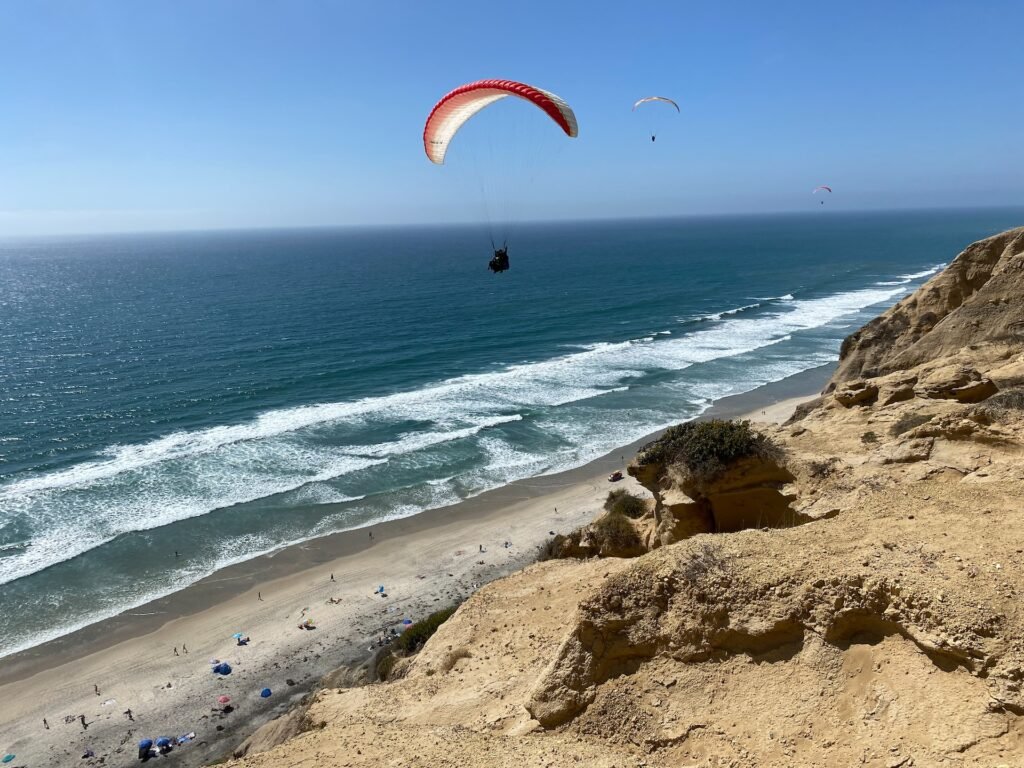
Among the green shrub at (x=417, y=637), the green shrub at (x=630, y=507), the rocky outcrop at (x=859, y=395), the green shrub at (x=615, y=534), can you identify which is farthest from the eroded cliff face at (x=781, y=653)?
the green shrub at (x=630, y=507)

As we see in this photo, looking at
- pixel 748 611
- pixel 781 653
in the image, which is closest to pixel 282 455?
pixel 748 611

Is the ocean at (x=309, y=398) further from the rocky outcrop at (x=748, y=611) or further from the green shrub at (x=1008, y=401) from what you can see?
the green shrub at (x=1008, y=401)

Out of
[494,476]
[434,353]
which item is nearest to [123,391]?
[434,353]

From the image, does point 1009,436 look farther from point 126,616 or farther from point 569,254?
point 569,254

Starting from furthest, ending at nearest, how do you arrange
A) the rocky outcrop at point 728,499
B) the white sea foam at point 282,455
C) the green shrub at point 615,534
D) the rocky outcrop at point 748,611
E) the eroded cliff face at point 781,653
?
the white sea foam at point 282,455
the green shrub at point 615,534
the rocky outcrop at point 728,499
the rocky outcrop at point 748,611
the eroded cliff face at point 781,653

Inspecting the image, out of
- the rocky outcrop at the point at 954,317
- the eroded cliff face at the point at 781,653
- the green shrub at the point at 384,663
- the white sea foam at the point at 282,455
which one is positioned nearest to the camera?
the eroded cliff face at the point at 781,653

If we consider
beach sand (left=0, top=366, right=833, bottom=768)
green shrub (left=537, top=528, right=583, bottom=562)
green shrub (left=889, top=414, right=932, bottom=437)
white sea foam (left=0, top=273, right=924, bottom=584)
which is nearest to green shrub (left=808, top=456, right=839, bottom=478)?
green shrub (left=889, top=414, right=932, bottom=437)
